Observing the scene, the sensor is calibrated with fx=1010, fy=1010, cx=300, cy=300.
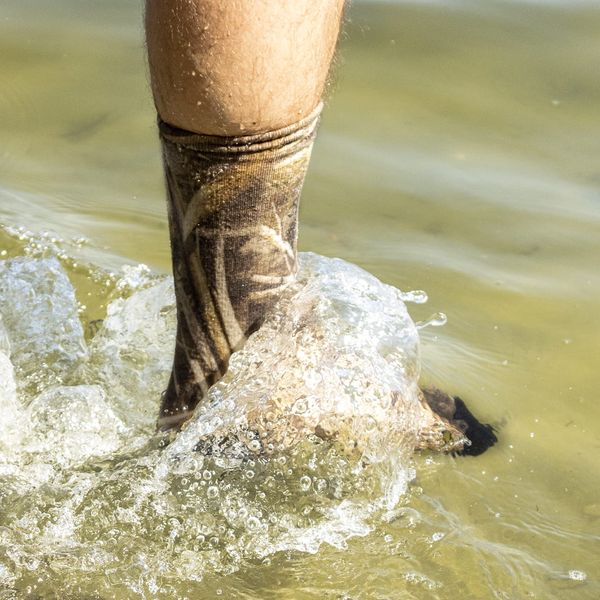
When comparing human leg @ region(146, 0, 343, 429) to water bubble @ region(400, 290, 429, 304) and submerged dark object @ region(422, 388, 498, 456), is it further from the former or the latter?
water bubble @ region(400, 290, 429, 304)

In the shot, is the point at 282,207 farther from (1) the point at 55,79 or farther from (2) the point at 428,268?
(1) the point at 55,79

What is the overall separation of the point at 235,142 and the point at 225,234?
182 mm

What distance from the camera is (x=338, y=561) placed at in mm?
1842

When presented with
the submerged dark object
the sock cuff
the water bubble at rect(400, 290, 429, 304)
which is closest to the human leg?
the sock cuff

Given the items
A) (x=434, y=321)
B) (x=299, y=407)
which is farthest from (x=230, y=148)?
(x=434, y=321)

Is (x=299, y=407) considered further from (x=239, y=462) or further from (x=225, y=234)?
(x=225, y=234)

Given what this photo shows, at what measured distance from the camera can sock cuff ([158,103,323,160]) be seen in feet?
5.44

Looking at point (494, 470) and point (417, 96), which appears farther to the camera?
point (417, 96)

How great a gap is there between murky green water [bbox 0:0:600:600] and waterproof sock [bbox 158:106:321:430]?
24 centimetres

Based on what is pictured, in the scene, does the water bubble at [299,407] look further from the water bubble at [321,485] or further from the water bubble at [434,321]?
the water bubble at [434,321]

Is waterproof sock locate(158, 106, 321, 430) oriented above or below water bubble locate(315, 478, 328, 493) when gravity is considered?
above

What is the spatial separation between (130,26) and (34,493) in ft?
9.15

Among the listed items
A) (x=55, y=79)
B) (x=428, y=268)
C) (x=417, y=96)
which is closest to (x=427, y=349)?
(x=428, y=268)

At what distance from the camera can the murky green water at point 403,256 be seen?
6.00 ft
